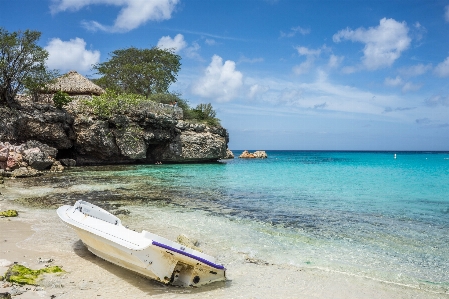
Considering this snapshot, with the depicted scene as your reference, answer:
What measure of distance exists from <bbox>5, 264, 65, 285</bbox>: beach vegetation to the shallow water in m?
2.94

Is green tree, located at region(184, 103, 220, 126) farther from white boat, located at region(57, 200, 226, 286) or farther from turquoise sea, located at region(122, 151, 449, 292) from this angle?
white boat, located at region(57, 200, 226, 286)

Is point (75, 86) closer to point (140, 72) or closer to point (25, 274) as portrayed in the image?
point (140, 72)

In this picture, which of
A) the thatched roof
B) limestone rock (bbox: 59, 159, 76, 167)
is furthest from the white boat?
the thatched roof

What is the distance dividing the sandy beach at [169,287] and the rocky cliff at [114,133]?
20.2m

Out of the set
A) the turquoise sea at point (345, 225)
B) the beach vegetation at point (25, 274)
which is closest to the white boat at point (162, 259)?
the beach vegetation at point (25, 274)

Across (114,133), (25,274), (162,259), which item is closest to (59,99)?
(114,133)

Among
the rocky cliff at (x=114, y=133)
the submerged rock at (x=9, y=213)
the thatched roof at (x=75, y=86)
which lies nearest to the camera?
the submerged rock at (x=9, y=213)

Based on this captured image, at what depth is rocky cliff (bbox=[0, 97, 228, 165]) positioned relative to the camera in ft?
81.2

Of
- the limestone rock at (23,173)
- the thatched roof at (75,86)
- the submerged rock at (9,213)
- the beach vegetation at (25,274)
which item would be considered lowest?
the beach vegetation at (25,274)

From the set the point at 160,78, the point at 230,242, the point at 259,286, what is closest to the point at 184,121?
the point at 160,78

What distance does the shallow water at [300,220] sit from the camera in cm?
643

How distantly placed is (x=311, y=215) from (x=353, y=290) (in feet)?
16.8

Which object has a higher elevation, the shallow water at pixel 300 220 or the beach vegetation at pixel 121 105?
the beach vegetation at pixel 121 105

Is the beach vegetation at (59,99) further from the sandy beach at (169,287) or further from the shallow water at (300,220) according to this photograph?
the sandy beach at (169,287)
